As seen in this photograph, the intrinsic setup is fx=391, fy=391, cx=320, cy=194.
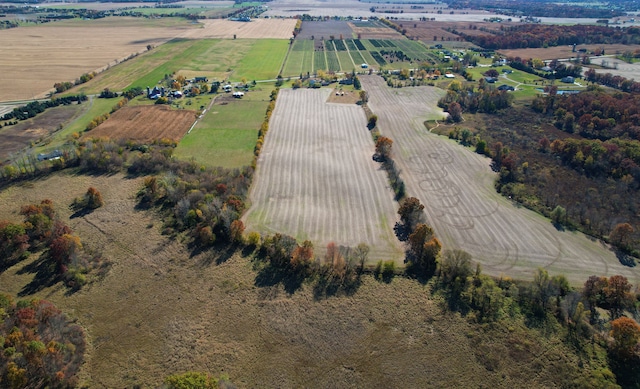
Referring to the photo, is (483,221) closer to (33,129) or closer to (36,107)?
(33,129)

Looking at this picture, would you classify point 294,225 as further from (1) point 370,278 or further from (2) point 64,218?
(2) point 64,218

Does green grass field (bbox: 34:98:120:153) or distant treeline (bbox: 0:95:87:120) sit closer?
green grass field (bbox: 34:98:120:153)

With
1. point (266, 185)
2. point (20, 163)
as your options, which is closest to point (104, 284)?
point (266, 185)

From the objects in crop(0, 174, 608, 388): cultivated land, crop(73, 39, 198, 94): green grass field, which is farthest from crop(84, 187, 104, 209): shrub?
crop(73, 39, 198, 94): green grass field

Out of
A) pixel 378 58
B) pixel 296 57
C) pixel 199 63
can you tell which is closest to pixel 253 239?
pixel 199 63

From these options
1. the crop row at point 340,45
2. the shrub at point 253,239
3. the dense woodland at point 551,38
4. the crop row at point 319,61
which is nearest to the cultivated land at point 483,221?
the shrub at point 253,239

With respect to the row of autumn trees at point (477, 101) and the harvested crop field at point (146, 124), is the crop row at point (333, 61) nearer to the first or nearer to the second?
the row of autumn trees at point (477, 101)

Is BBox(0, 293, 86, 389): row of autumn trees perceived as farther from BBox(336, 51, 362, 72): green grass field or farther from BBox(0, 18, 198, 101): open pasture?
BBox(336, 51, 362, 72): green grass field
